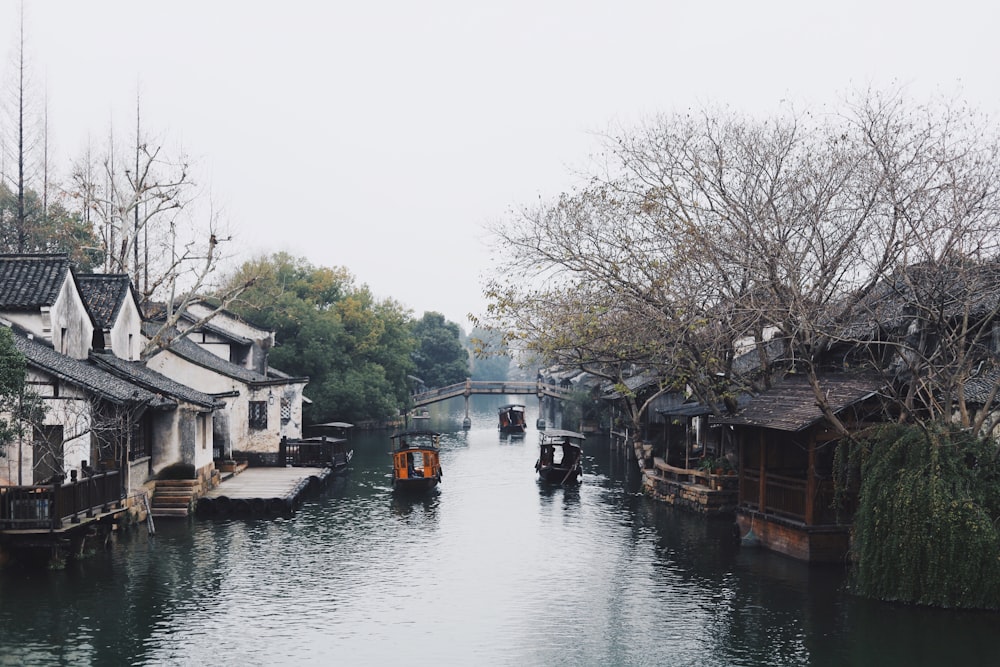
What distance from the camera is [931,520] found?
789 inches

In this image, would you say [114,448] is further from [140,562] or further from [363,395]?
[363,395]

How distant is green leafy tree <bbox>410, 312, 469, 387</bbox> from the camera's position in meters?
103

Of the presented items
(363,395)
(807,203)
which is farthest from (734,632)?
(363,395)

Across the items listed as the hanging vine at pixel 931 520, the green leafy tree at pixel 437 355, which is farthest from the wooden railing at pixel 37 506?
the green leafy tree at pixel 437 355

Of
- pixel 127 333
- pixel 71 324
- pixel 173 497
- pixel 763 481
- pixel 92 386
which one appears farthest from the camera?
pixel 127 333

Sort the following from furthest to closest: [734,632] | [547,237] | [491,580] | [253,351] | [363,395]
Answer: [363,395] → [253,351] → [547,237] → [491,580] → [734,632]

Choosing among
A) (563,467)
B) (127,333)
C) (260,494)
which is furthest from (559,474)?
(127,333)

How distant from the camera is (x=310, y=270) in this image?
2948 inches

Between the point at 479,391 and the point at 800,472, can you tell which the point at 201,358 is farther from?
the point at 479,391

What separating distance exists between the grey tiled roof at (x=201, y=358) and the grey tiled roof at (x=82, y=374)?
358 inches

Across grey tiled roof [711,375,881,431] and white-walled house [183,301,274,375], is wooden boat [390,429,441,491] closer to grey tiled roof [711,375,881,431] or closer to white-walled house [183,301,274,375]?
white-walled house [183,301,274,375]

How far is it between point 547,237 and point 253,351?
2842 centimetres

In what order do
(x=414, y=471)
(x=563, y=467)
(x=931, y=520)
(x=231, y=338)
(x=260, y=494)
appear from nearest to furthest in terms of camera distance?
(x=931, y=520), (x=260, y=494), (x=414, y=471), (x=563, y=467), (x=231, y=338)

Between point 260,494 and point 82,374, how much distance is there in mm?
9790
